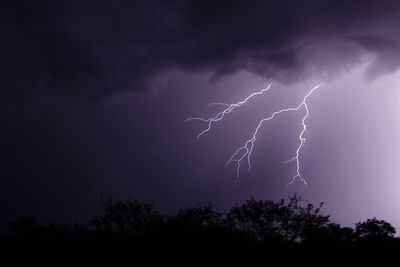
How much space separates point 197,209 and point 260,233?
472cm

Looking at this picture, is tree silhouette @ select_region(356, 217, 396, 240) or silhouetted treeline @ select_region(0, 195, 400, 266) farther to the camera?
tree silhouette @ select_region(356, 217, 396, 240)

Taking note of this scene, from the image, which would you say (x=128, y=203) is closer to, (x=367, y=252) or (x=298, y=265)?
(x=298, y=265)

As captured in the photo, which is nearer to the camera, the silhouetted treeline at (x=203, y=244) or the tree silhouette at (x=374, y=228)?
the silhouetted treeline at (x=203, y=244)

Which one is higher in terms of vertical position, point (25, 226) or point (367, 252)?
point (25, 226)

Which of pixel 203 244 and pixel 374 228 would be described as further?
pixel 374 228

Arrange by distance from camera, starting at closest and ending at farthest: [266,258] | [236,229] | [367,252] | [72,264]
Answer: [72,264] → [266,258] → [367,252] → [236,229]

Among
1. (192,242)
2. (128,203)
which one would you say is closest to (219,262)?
(192,242)

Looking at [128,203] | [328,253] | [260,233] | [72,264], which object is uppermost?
[128,203]

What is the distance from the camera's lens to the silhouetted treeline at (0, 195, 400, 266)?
1803 centimetres

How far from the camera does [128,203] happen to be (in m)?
30.1

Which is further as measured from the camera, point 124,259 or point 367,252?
point 367,252

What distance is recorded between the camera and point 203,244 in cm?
2039

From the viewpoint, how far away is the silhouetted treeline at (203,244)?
18.0 metres

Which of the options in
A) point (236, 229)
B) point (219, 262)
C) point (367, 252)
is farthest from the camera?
point (236, 229)
